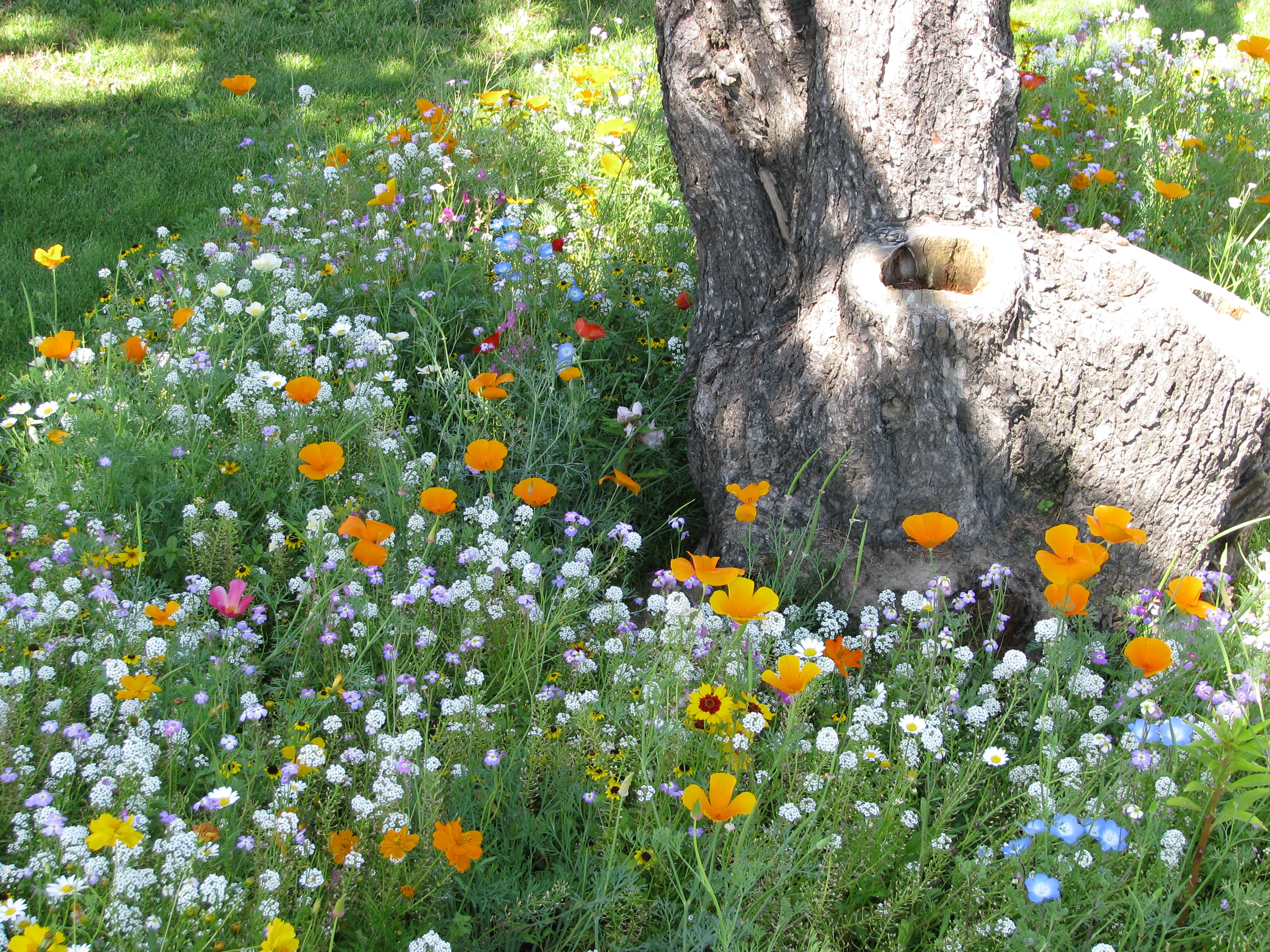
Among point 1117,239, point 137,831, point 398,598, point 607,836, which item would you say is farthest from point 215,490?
point 1117,239

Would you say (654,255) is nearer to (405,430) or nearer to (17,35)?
(405,430)

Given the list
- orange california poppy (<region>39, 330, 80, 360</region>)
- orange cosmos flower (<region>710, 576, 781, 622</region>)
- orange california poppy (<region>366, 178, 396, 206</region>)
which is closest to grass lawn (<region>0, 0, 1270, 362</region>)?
orange california poppy (<region>366, 178, 396, 206</region>)

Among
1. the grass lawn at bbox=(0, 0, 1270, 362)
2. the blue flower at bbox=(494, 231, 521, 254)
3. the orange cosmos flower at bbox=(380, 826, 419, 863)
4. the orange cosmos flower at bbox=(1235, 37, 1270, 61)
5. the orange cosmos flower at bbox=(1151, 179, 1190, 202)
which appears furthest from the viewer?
the grass lawn at bbox=(0, 0, 1270, 362)

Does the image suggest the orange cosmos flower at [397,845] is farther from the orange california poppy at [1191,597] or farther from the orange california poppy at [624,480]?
the orange california poppy at [1191,597]

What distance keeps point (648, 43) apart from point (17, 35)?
3689 mm

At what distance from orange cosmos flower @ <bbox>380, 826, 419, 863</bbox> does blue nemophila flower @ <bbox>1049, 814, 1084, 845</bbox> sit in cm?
108

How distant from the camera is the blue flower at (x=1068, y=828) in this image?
65.7 inches

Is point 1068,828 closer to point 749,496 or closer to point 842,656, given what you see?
point 842,656

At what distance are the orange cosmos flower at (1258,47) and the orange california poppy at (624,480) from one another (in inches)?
132

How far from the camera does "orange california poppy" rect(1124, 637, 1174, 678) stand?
1914 mm

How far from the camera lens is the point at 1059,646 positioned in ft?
7.05

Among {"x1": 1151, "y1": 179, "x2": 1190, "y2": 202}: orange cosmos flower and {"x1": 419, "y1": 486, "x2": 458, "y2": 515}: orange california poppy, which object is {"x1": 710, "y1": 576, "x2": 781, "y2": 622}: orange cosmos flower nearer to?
{"x1": 419, "y1": 486, "x2": 458, "y2": 515}: orange california poppy

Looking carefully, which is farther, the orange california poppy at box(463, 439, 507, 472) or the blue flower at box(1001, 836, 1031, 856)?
the orange california poppy at box(463, 439, 507, 472)

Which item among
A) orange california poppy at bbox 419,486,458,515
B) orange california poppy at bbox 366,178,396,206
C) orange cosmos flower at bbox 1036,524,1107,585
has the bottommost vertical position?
orange california poppy at bbox 419,486,458,515
